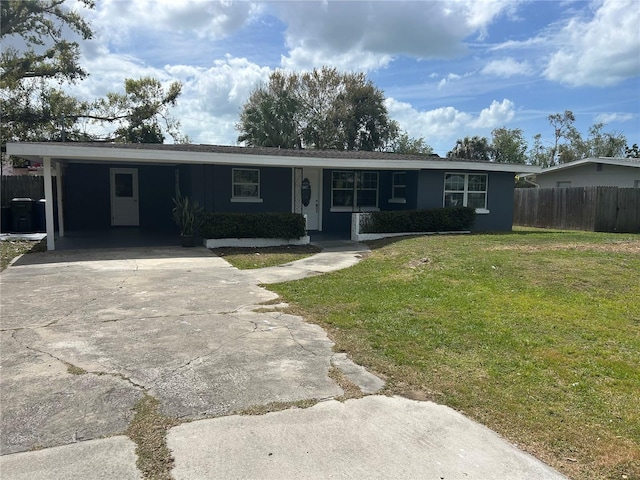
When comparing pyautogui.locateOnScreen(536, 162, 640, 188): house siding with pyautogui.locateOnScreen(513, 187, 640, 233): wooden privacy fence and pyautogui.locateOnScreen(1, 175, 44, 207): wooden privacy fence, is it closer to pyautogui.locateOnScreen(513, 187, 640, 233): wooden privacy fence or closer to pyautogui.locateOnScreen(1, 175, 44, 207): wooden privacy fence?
pyautogui.locateOnScreen(513, 187, 640, 233): wooden privacy fence

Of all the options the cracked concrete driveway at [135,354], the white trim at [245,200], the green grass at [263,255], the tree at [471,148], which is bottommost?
the cracked concrete driveway at [135,354]

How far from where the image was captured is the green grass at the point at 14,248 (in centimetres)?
1023

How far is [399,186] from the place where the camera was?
16.8 meters

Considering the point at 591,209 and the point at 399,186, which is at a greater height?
the point at 399,186

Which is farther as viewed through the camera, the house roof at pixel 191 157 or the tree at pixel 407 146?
the tree at pixel 407 146

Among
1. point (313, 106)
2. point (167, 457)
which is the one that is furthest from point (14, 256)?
point (313, 106)

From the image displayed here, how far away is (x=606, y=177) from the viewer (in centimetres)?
2331

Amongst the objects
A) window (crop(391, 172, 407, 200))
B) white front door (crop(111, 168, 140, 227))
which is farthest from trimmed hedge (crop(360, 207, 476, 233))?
white front door (crop(111, 168, 140, 227))

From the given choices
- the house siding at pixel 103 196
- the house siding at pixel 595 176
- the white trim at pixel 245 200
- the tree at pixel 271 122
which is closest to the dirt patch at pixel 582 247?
the white trim at pixel 245 200

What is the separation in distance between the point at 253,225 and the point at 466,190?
789cm

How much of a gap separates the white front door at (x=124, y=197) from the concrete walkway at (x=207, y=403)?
34.8ft

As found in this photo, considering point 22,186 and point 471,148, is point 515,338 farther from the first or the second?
point 471,148

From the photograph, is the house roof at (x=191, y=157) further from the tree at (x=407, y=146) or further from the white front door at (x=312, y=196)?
the tree at (x=407, y=146)

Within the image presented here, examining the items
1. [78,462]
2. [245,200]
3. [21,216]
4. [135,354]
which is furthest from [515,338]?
[21,216]
